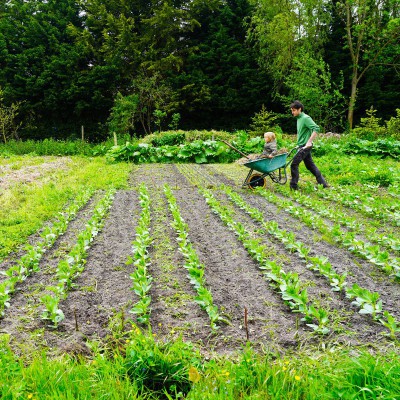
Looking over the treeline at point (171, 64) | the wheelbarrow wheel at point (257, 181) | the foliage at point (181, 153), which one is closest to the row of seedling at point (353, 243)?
the wheelbarrow wheel at point (257, 181)

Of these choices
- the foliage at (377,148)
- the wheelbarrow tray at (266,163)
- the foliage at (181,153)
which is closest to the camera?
the wheelbarrow tray at (266,163)

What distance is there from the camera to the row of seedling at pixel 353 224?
13.1ft

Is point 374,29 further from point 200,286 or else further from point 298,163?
point 200,286

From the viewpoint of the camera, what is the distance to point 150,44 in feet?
78.7

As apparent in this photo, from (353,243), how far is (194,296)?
1961 mm

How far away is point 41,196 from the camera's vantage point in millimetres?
6770

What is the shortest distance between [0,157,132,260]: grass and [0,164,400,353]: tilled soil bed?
636 mm

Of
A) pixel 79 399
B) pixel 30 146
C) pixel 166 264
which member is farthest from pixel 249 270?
pixel 30 146

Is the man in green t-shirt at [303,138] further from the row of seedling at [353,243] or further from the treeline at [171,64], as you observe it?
the treeline at [171,64]

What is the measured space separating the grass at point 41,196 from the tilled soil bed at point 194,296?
64 centimetres

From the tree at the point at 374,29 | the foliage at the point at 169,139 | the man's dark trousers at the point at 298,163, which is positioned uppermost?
the tree at the point at 374,29

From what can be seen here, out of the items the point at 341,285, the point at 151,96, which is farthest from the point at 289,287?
the point at 151,96

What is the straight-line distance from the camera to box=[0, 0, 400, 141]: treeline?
20766 mm

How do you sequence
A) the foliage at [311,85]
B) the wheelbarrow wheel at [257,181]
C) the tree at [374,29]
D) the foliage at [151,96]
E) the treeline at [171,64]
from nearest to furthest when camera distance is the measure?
the wheelbarrow wheel at [257,181] → the foliage at [311,85] → the tree at [374,29] → the treeline at [171,64] → the foliage at [151,96]
